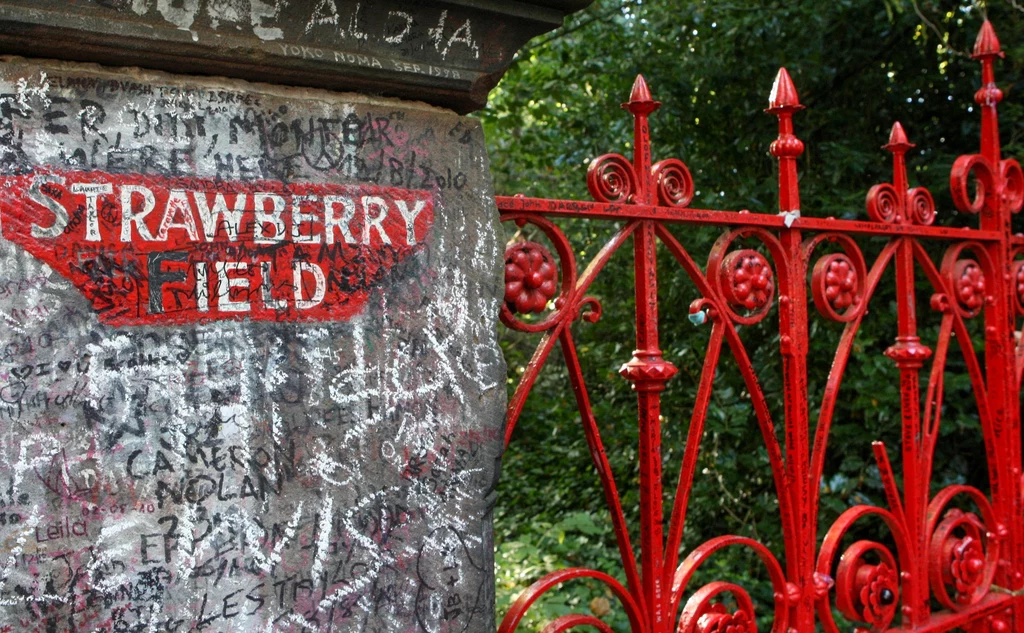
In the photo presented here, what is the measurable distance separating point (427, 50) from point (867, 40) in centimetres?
302

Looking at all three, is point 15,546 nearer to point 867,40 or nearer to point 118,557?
point 118,557

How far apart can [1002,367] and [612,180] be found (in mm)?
1493

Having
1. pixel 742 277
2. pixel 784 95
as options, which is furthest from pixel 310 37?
pixel 784 95

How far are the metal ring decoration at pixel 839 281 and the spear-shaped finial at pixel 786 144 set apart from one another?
0.38ft

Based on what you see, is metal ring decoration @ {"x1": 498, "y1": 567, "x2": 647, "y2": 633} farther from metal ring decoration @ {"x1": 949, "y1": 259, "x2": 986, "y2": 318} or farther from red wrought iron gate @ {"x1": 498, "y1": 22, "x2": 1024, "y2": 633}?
metal ring decoration @ {"x1": 949, "y1": 259, "x2": 986, "y2": 318}

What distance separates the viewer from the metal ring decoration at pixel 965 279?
2553mm

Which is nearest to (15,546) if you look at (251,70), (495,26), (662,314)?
(251,70)

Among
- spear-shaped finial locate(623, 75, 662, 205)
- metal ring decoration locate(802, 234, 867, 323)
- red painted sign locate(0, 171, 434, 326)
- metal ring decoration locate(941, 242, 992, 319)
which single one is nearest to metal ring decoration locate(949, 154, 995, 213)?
metal ring decoration locate(941, 242, 992, 319)

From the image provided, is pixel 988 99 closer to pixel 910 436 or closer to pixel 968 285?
pixel 968 285

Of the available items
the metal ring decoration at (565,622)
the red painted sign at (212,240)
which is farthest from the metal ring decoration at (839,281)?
the red painted sign at (212,240)

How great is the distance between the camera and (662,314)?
434cm

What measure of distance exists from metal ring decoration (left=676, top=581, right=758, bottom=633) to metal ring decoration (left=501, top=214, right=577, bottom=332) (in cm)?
64

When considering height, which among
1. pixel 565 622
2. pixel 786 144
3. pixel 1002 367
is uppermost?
pixel 786 144

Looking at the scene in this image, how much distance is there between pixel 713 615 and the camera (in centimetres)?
191
